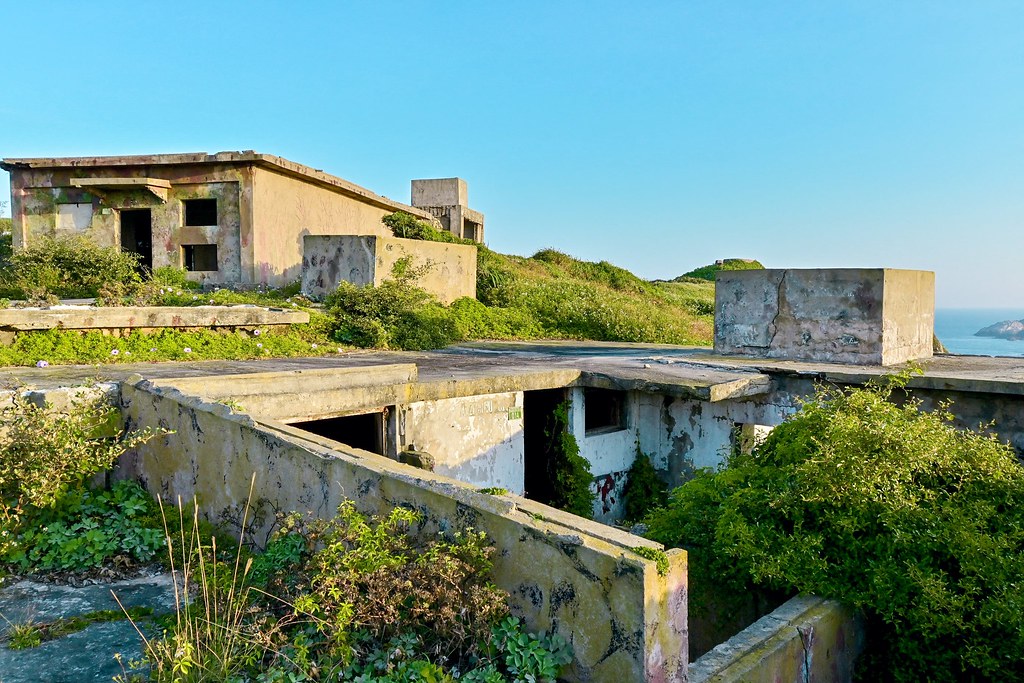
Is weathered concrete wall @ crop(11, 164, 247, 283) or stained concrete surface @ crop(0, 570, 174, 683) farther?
weathered concrete wall @ crop(11, 164, 247, 283)

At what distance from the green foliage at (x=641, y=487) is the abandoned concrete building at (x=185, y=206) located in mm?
10814

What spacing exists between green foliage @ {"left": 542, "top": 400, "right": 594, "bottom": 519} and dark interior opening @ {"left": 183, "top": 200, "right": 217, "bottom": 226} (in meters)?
12.1

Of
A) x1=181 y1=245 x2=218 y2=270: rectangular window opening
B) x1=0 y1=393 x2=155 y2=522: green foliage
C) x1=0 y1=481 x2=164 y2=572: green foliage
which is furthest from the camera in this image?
x1=181 y1=245 x2=218 y2=270: rectangular window opening

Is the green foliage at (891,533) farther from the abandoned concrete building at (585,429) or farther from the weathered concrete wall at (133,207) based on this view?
the weathered concrete wall at (133,207)

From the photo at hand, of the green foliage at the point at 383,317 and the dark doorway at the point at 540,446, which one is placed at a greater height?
the green foliage at the point at 383,317

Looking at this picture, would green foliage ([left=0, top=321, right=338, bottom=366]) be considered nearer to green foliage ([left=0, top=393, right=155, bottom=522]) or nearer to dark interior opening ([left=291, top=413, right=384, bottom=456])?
dark interior opening ([left=291, top=413, right=384, bottom=456])

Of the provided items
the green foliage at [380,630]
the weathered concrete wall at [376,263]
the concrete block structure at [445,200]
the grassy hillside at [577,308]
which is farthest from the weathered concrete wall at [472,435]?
the concrete block structure at [445,200]

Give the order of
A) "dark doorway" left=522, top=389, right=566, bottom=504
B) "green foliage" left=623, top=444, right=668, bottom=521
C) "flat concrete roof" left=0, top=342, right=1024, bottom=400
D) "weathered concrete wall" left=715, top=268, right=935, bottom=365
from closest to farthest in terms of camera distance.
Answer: "flat concrete roof" left=0, top=342, right=1024, bottom=400, "dark doorway" left=522, top=389, right=566, bottom=504, "green foliage" left=623, top=444, right=668, bottom=521, "weathered concrete wall" left=715, top=268, right=935, bottom=365

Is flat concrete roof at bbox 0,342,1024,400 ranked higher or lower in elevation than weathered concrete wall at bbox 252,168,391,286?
lower

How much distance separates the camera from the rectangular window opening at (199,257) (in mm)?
17798

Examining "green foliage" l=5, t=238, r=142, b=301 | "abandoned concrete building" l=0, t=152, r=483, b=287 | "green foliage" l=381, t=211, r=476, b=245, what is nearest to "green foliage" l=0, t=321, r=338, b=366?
"green foliage" l=5, t=238, r=142, b=301

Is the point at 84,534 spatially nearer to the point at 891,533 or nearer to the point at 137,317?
the point at 891,533

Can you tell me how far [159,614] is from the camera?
385 cm

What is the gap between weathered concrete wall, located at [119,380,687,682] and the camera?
297cm
